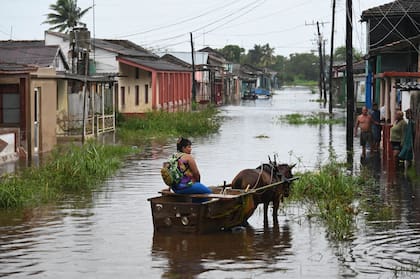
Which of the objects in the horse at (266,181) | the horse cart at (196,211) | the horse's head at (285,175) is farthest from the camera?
the horse's head at (285,175)

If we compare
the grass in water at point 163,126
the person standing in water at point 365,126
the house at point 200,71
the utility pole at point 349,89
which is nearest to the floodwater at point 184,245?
the utility pole at point 349,89

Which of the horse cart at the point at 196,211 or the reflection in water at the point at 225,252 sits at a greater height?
the horse cart at the point at 196,211

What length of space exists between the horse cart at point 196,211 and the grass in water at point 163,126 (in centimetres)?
2361

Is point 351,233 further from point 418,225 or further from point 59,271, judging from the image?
point 59,271

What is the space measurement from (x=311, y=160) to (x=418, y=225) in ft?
39.8

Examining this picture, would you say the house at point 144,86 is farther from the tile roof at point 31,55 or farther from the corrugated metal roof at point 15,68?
the corrugated metal roof at point 15,68

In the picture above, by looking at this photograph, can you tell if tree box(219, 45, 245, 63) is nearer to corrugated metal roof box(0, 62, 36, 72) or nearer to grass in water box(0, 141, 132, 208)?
corrugated metal roof box(0, 62, 36, 72)

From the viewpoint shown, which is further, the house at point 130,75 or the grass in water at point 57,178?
the house at point 130,75

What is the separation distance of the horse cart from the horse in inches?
23.8

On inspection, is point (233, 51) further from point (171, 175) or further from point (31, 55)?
point (171, 175)

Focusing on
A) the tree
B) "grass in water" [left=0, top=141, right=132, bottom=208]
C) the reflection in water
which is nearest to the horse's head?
the reflection in water

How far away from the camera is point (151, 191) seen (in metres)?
19.9

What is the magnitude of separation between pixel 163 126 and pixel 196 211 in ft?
90.1

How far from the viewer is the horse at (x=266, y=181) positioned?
1489cm
